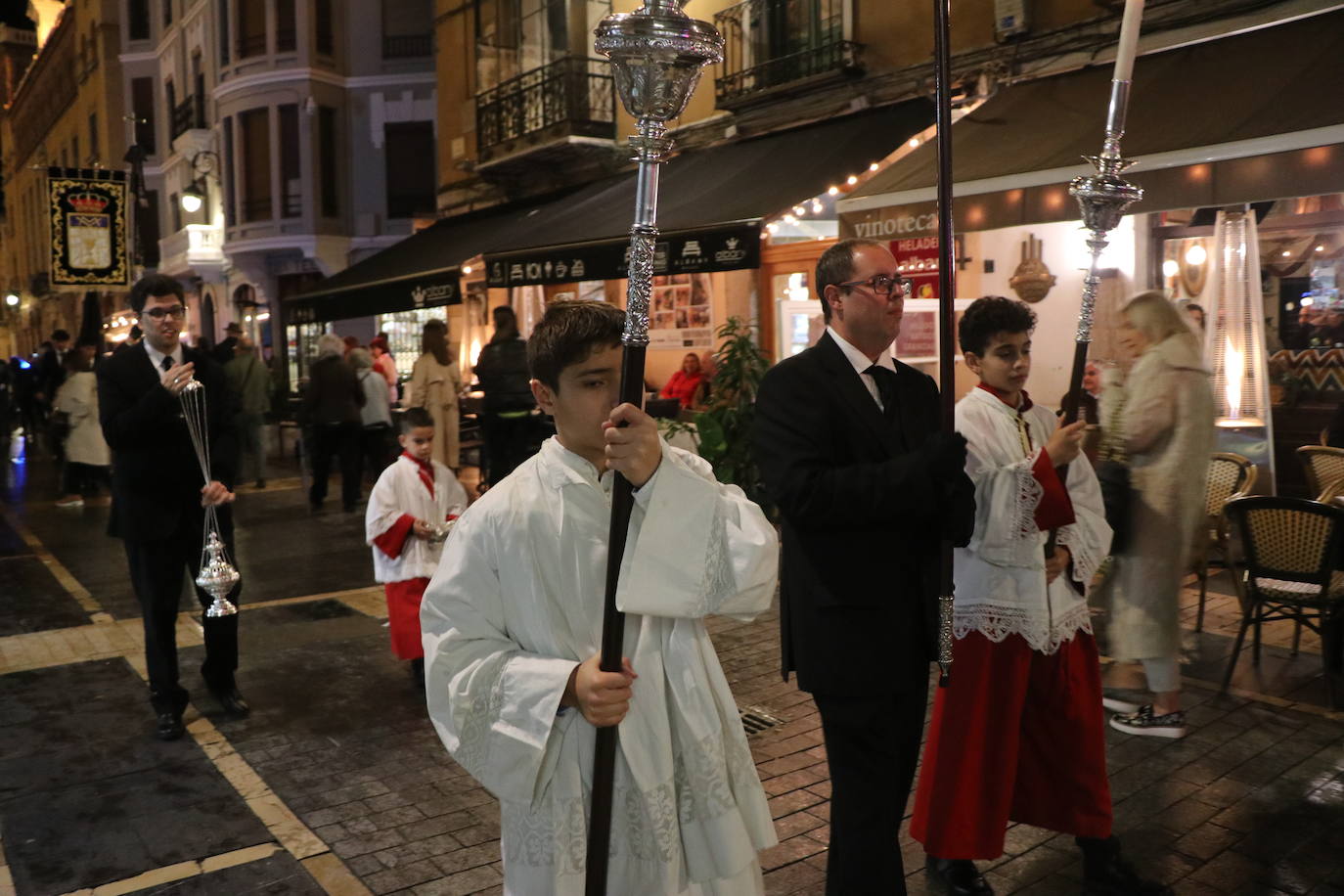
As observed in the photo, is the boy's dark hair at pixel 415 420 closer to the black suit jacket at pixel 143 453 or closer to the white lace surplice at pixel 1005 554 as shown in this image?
the black suit jacket at pixel 143 453

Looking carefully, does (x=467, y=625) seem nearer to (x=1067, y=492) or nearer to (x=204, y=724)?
(x=1067, y=492)

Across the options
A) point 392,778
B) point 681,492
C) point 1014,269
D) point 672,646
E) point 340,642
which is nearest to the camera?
point 681,492

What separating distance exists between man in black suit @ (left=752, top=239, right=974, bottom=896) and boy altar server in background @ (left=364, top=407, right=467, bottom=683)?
310 centimetres

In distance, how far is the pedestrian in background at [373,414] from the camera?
13.1 metres

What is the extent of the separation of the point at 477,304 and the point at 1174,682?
14560 millimetres

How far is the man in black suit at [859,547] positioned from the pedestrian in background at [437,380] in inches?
365

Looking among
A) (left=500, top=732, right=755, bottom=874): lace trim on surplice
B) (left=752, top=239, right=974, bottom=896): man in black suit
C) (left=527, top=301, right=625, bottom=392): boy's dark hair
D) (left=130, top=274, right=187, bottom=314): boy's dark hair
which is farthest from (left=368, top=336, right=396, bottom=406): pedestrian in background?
(left=500, top=732, right=755, bottom=874): lace trim on surplice

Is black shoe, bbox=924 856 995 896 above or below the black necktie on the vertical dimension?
below

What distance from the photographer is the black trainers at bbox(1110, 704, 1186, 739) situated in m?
4.97

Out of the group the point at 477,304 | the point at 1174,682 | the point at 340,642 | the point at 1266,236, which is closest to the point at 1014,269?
the point at 1266,236

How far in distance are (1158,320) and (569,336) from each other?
361 centimetres

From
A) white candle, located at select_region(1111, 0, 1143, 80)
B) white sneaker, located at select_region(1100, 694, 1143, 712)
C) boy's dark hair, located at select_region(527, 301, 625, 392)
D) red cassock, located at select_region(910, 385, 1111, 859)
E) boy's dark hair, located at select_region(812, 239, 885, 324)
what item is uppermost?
white candle, located at select_region(1111, 0, 1143, 80)

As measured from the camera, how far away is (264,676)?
20.6ft

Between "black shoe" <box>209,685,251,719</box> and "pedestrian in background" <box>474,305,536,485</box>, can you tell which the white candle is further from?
"pedestrian in background" <box>474,305,536,485</box>
